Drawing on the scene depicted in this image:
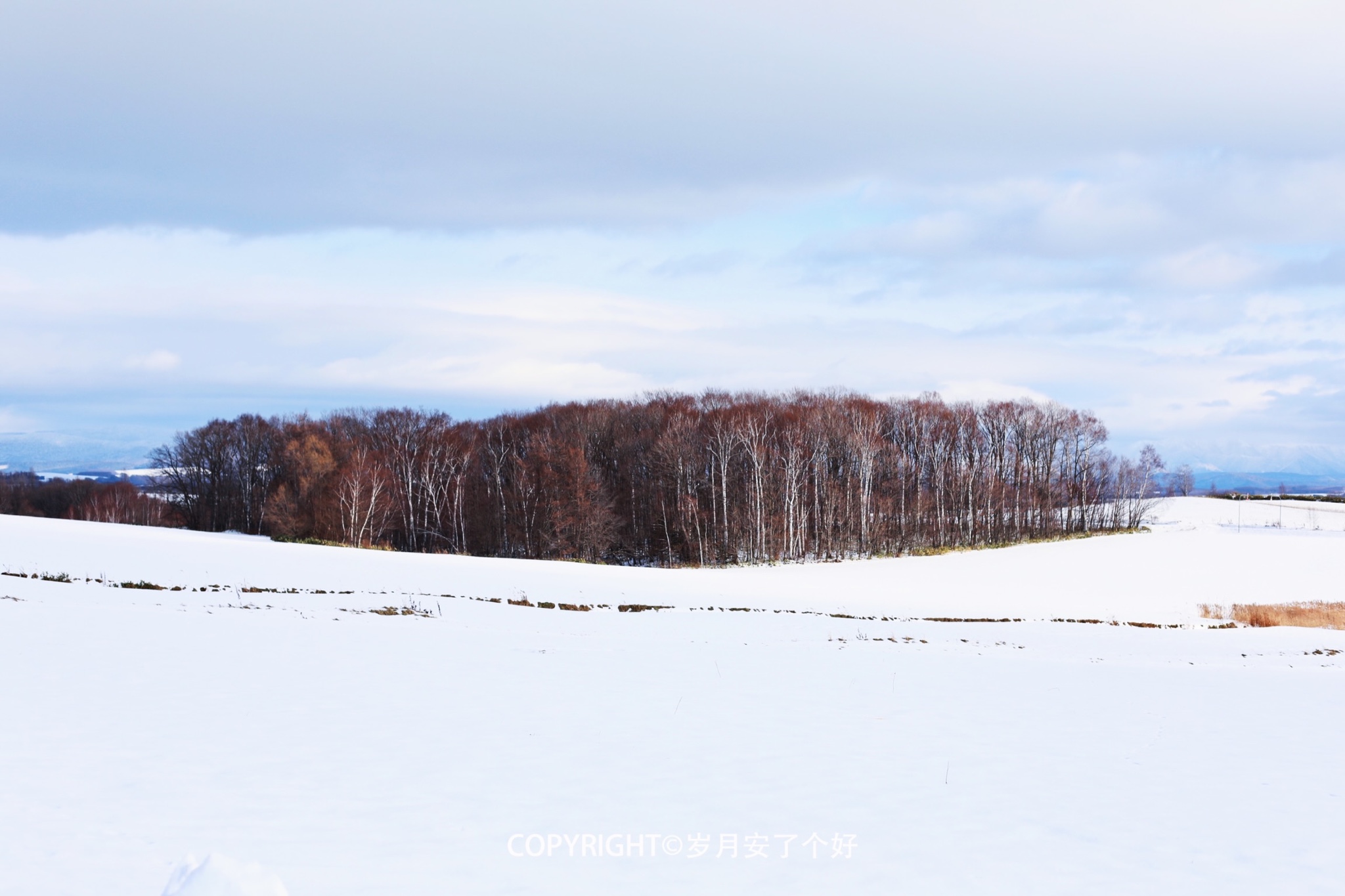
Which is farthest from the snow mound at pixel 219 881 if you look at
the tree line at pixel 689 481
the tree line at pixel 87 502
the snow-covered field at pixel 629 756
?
the tree line at pixel 87 502

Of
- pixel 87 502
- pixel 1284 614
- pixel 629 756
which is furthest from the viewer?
pixel 87 502

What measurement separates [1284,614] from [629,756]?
118 feet

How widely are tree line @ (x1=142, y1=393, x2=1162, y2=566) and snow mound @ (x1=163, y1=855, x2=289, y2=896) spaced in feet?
189

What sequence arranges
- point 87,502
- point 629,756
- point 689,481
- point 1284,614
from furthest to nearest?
point 87,502, point 689,481, point 1284,614, point 629,756

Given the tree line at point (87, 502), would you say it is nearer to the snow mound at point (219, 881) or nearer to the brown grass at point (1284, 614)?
the brown grass at point (1284, 614)

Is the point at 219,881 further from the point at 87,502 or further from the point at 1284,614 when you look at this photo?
the point at 87,502

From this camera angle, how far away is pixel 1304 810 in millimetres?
8570

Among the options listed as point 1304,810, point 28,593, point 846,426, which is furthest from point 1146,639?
point 846,426

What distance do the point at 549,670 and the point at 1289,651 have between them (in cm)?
2031

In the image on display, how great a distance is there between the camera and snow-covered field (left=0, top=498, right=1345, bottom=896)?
6.78m

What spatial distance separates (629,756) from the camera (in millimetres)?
9578

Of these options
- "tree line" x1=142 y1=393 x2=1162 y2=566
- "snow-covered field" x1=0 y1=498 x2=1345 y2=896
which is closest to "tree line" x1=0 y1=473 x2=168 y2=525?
"tree line" x1=142 y1=393 x2=1162 y2=566

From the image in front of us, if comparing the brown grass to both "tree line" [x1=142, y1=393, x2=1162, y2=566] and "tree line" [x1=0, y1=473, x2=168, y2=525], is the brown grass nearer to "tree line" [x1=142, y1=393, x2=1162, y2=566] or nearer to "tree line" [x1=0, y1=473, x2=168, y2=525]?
"tree line" [x1=142, y1=393, x2=1162, y2=566]

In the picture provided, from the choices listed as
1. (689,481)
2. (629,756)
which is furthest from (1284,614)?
(689,481)
